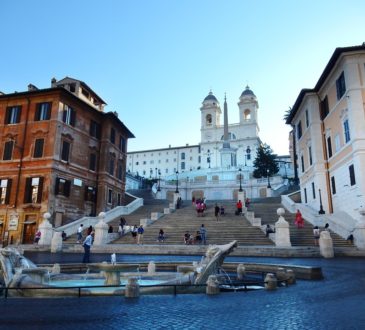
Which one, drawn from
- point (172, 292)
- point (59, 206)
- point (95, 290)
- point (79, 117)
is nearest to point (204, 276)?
point (172, 292)

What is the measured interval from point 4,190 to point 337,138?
29695 millimetres

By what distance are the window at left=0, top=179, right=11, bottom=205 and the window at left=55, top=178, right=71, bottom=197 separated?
182 inches

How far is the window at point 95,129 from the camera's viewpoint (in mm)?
38375

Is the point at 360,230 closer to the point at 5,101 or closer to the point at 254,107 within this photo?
the point at 5,101

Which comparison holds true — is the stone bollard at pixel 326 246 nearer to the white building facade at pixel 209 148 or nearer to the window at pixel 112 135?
the window at pixel 112 135

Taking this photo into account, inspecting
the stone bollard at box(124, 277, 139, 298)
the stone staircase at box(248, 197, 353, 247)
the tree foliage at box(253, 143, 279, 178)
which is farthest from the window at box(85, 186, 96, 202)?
the tree foliage at box(253, 143, 279, 178)

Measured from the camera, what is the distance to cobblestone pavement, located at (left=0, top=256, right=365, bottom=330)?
19.4 feet

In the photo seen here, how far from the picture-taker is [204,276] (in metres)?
10.0

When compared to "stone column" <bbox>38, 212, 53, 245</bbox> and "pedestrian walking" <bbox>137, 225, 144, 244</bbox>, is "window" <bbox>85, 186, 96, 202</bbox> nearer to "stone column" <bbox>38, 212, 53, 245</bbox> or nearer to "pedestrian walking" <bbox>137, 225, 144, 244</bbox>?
"stone column" <bbox>38, 212, 53, 245</bbox>

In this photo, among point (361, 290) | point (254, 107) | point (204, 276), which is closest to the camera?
point (361, 290)

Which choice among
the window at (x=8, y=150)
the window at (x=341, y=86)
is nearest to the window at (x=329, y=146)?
the window at (x=341, y=86)

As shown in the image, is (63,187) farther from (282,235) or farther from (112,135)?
(282,235)

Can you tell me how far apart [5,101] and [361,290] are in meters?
35.9

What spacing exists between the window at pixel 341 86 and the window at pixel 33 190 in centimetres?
2618
